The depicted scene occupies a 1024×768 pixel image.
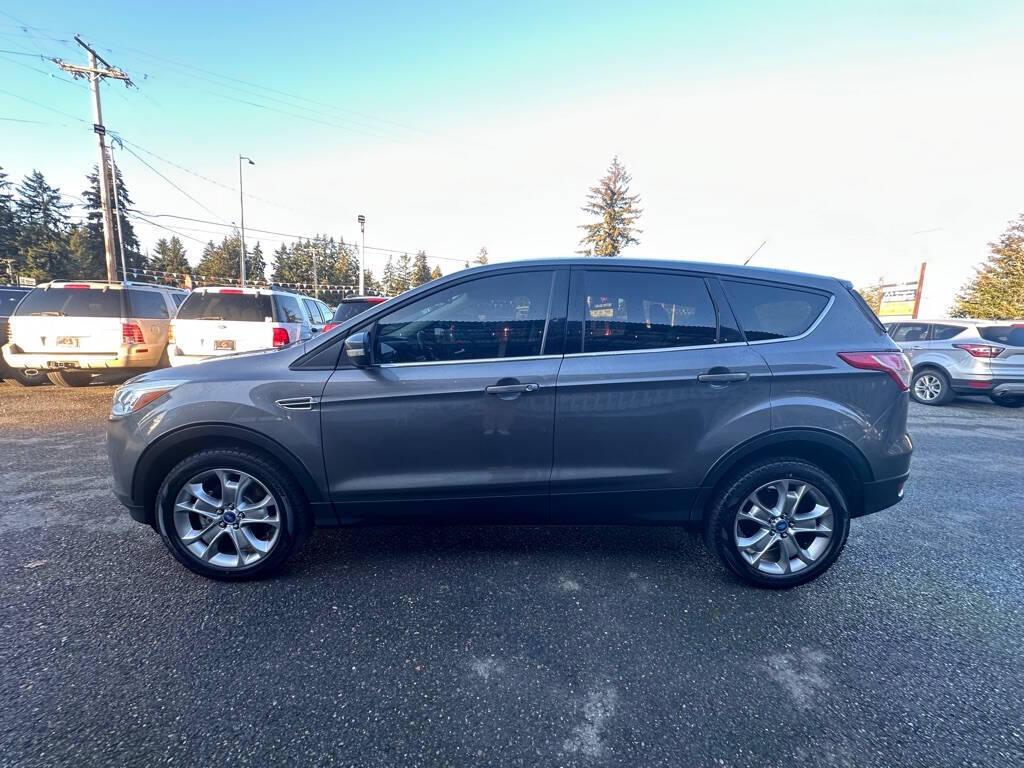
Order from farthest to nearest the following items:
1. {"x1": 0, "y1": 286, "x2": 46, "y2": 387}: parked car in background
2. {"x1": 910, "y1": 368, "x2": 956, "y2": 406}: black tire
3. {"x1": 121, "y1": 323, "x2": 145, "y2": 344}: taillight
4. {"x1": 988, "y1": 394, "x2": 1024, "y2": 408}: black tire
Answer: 1. {"x1": 910, "y1": 368, "x2": 956, "y2": 406}: black tire
2. {"x1": 988, "y1": 394, "x2": 1024, "y2": 408}: black tire
3. {"x1": 0, "y1": 286, "x2": 46, "y2": 387}: parked car in background
4. {"x1": 121, "y1": 323, "x2": 145, "y2": 344}: taillight

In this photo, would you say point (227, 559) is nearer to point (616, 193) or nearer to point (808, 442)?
point (808, 442)

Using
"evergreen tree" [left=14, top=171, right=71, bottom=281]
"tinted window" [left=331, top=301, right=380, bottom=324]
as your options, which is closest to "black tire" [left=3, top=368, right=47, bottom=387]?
"tinted window" [left=331, top=301, right=380, bottom=324]

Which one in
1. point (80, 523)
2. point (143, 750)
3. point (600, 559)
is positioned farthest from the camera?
point (80, 523)

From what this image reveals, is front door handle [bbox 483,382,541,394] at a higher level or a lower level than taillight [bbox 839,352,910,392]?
lower

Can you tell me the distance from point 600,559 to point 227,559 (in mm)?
2230

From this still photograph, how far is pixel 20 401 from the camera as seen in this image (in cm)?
716

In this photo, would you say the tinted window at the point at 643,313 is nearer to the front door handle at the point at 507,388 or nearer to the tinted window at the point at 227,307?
the front door handle at the point at 507,388

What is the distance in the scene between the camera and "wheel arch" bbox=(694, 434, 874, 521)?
2.55 meters

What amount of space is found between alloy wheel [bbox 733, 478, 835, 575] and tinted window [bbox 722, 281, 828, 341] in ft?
2.82

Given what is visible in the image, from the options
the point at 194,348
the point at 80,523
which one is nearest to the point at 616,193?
the point at 194,348

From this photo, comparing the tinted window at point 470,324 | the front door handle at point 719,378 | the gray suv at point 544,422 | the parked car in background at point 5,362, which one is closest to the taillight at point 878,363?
the gray suv at point 544,422

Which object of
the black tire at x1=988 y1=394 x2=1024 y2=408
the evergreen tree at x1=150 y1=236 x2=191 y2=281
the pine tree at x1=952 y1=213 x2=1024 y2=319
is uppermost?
the evergreen tree at x1=150 y1=236 x2=191 y2=281

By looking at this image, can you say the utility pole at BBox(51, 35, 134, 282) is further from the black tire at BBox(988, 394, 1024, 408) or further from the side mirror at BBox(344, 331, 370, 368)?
the black tire at BBox(988, 394, 1024, 408)

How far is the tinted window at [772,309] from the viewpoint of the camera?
8.64ft
